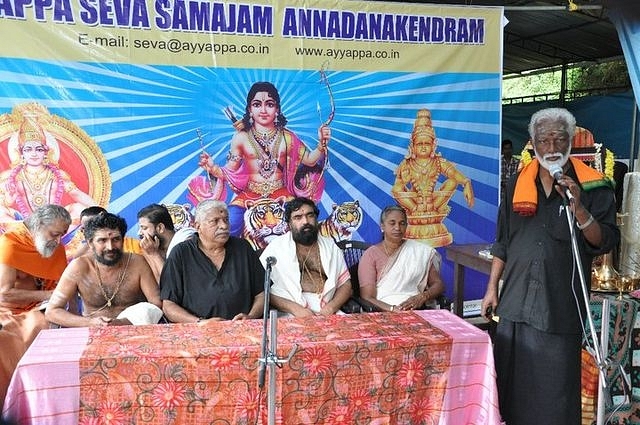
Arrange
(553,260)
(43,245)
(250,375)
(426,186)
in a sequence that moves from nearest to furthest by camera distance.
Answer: (250,375), (553,260), (43,245), (426,186)

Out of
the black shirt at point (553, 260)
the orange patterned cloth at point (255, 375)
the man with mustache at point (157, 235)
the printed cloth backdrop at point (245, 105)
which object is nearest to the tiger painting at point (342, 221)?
the printed cloth backdrop at point (245, 105)

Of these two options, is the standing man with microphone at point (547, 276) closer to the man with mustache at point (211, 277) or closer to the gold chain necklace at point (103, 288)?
the man with mustache at point (211, 277)

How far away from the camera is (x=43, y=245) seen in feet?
12.0

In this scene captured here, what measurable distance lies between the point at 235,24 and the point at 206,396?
125 inches

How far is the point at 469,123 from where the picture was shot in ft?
16.9

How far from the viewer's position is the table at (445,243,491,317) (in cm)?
412

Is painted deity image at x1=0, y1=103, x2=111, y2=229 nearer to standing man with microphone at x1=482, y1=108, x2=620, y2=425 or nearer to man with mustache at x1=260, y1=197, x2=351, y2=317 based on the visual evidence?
man with mustache at x1=260, y1=197, x2=351, y2=317

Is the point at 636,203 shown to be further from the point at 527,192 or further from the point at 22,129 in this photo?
the point at 22,129

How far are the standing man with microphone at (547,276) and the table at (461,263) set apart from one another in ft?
4.32

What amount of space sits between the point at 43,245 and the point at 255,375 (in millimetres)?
2055

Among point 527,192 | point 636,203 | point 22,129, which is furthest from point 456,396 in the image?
point 22,129

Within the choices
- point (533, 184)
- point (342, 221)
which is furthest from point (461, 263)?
point (533, 184)

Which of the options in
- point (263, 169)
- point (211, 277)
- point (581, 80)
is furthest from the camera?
point (581, 80)

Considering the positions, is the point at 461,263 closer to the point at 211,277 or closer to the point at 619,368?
the point at 619,368
